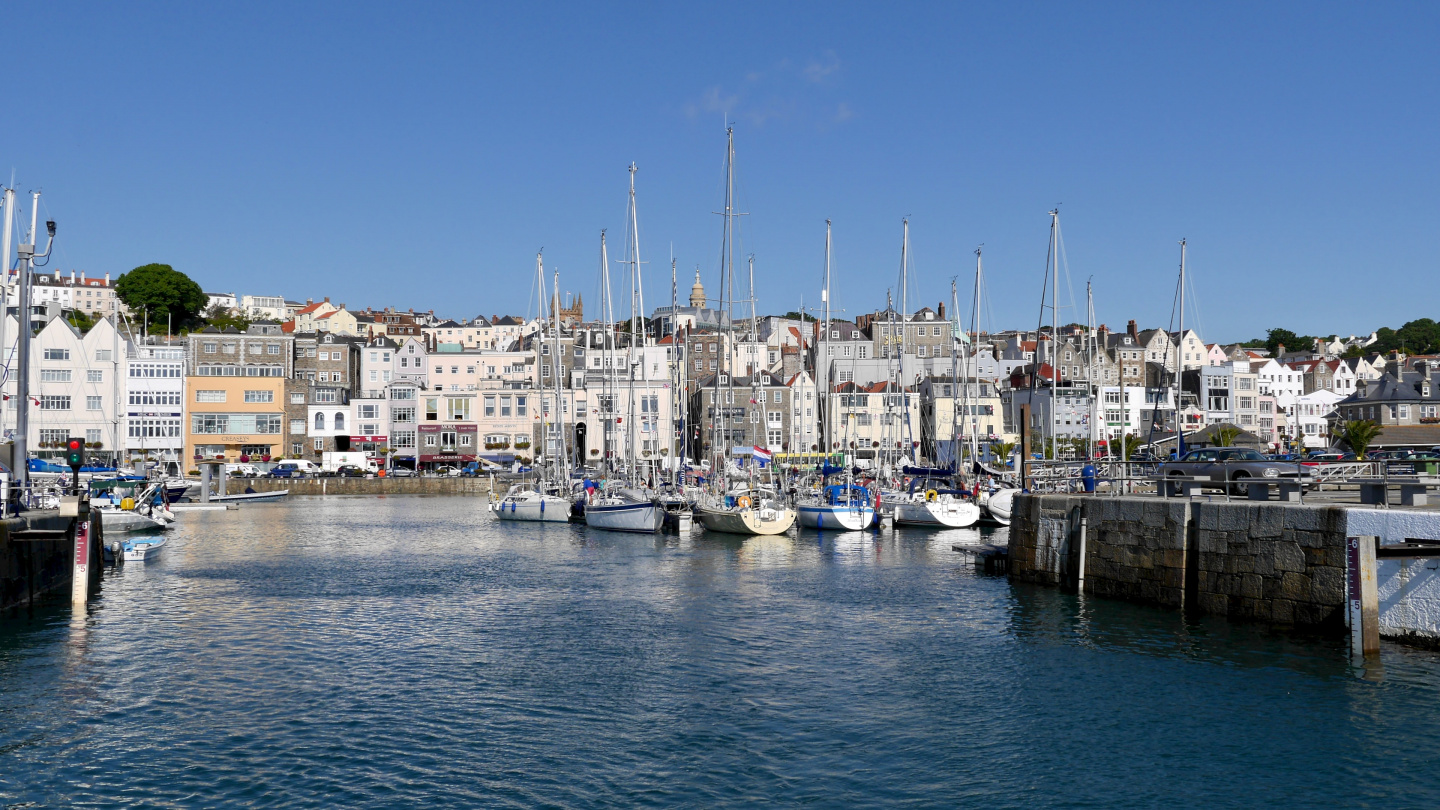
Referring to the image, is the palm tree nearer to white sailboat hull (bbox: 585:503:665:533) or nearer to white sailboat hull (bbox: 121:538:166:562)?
white sailboat hull (bbox: 585:503:665:533)

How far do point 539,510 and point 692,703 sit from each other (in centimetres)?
4596

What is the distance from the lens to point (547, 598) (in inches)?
1330

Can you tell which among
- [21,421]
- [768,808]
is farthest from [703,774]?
[21,421]

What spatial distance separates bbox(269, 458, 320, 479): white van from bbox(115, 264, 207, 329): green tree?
53.2 m

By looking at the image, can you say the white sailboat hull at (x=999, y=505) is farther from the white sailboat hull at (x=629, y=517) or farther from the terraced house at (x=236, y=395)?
the terraced house at (x=236, y=395)

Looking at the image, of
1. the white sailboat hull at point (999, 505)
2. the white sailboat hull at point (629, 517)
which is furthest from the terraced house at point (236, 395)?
the white sailboat hull at point (999, 505)

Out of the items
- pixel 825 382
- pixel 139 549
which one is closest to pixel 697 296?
pixel 825 382

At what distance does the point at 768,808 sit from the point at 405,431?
10775cm

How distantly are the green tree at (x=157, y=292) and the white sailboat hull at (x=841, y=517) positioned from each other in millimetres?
119593

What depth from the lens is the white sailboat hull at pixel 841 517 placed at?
55.1 metres

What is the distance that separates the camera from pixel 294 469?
106062 mm

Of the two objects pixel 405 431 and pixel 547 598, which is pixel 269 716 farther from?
pixel 405 431

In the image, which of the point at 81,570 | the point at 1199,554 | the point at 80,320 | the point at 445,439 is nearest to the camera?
the point at 1199,554

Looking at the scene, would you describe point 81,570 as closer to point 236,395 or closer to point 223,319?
point 236,395
